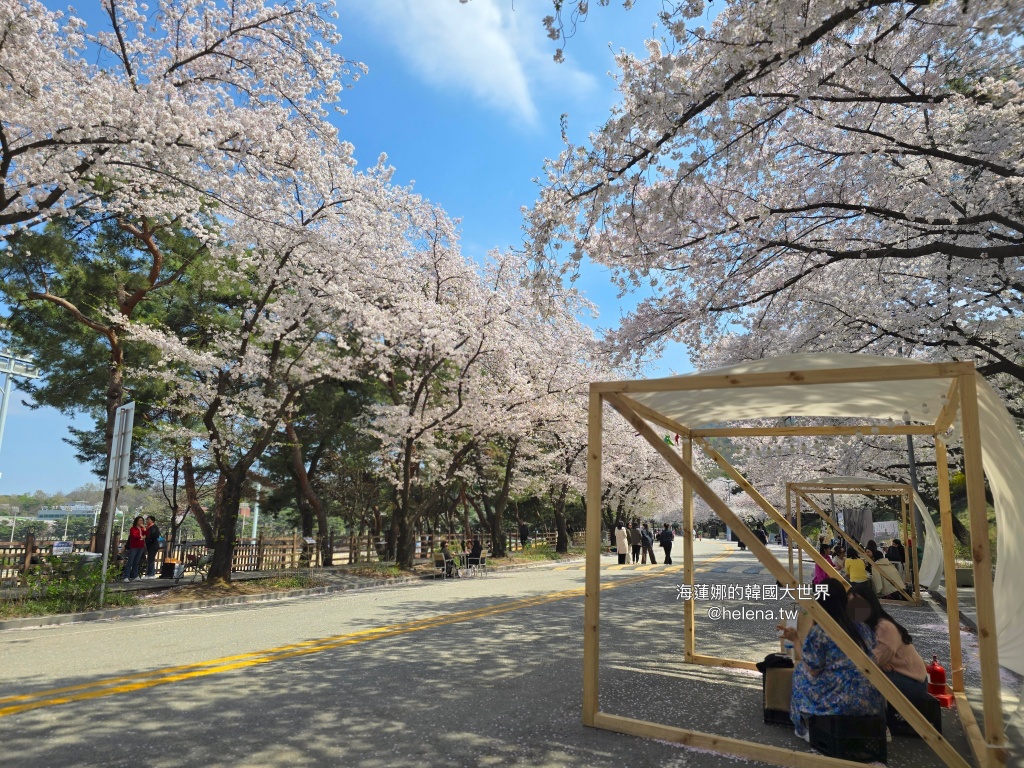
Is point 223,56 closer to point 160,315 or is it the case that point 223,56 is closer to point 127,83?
point 127,83

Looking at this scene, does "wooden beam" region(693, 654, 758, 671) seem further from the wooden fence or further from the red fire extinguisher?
the wooden fence

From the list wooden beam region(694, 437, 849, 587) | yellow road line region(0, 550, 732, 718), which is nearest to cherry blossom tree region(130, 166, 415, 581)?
yellow road line region(0, 550, 732, 718)

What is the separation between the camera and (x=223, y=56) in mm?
11594

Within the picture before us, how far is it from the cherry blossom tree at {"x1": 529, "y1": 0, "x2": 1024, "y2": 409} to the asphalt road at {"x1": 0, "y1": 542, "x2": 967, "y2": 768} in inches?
208

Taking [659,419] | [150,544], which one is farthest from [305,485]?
[659,419]

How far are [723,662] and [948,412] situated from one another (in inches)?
140

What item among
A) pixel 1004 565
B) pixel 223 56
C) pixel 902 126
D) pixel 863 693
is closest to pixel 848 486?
pixel 902 126

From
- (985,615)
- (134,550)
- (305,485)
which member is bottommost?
(134,550)

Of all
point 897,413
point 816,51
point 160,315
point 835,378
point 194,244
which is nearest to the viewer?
point 835,378

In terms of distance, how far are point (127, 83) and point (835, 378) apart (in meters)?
11.3

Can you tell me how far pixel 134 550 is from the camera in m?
17.0

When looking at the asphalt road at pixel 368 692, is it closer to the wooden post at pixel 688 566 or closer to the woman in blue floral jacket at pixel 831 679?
the wooden post at pixel 688 566

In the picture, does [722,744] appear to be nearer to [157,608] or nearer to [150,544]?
[157,608]

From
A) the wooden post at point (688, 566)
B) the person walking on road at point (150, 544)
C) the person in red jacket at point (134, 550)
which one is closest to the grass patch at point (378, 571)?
the person walking on road at point (150, 544)
